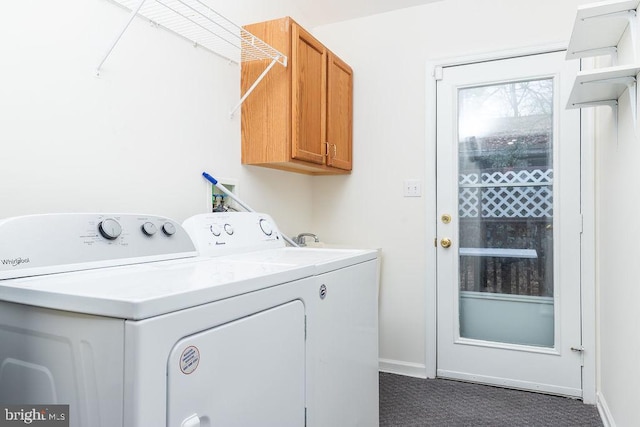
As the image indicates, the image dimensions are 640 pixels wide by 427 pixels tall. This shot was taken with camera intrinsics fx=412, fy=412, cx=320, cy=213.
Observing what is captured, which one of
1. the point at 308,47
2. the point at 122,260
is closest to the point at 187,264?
the point at 122,260

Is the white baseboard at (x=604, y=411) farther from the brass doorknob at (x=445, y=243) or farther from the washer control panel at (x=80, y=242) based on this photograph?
the washer control panel at (x=80, y=242)

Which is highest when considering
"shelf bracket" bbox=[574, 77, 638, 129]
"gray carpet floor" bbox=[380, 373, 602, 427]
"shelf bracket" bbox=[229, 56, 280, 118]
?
"shelf bracket" bbox=[229, 56, 280, 118]

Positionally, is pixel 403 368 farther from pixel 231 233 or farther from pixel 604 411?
pixel 231 233

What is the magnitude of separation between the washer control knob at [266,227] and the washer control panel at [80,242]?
1.68 ft

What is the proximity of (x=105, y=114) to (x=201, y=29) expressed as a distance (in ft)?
2.05

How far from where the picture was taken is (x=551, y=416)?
213 centimetres

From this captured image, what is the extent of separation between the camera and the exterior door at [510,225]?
2.35 m

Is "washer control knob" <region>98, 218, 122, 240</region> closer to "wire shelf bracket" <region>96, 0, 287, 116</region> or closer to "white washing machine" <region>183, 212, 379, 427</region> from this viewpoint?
"white washing machine" <region>183, 212, 379, 427</region>

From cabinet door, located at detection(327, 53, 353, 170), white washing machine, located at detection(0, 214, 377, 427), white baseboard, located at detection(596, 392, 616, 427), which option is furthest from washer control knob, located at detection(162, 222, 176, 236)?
white baseboard, located at detection(596, 392, 616, 427)

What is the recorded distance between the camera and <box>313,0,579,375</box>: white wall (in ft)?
8.51

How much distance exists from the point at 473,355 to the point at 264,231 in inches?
62.5

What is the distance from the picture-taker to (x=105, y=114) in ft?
4.68

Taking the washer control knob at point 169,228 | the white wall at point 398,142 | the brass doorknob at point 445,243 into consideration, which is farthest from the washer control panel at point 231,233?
the brass doorknob at point 445,243

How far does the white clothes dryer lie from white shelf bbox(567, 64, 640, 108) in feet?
4.01
